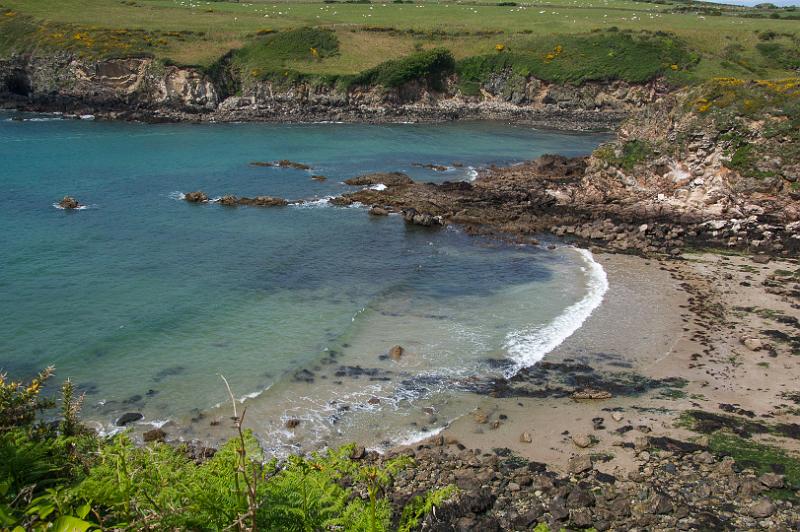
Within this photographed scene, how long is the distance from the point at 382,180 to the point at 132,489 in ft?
149

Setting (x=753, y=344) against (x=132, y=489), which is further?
Result: (x=753, y=344)

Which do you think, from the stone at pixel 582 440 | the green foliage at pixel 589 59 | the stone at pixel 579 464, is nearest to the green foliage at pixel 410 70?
the green foliage at pixel 589 59

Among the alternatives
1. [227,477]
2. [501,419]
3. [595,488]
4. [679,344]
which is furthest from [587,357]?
[227,477]

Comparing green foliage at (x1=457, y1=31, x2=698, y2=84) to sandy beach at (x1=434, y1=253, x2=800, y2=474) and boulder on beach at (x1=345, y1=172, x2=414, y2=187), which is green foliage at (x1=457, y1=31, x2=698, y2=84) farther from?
sandy beach at (x1=434, y1=253, x2=800, y2=474)

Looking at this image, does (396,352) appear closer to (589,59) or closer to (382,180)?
(382,180)

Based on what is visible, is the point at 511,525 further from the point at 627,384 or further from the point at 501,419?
the point at 627,384

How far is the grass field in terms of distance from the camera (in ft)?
273

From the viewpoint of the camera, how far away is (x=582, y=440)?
18.2 metres

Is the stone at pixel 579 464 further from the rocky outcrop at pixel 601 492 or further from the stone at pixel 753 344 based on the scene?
the stone at pixel 753 344

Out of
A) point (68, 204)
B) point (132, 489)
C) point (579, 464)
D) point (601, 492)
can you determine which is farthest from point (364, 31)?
point (132, 489)

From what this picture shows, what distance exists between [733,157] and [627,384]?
2590cm

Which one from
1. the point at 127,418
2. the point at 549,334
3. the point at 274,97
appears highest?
the point at 274,97

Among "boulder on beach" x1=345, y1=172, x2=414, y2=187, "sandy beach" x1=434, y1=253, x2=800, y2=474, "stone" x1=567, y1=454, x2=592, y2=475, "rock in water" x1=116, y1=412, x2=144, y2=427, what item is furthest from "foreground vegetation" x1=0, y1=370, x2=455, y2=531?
"boulder on beach" x1=345, y1=172, x2=414, y2=187

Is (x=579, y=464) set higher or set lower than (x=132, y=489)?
lower
